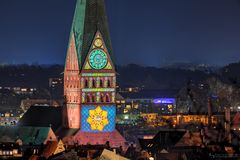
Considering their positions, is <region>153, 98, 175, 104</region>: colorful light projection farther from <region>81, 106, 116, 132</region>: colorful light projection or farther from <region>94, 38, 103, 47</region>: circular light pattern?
<region>94, 38, 103, 47</region>: circular light pattern

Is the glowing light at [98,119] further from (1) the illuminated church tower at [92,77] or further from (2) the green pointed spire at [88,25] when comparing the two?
(2) the green pointed spire at [88,25]

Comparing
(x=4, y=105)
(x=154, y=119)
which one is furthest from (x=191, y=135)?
(x=4, y=105)

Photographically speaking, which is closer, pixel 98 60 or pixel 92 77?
pixel 98 60

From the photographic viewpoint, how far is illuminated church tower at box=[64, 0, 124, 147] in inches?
2771

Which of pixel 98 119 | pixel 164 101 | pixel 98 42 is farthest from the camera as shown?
pixel 164 101

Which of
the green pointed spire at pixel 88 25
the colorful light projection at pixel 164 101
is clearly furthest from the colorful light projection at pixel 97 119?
the colorful light projection at pixel 164 101

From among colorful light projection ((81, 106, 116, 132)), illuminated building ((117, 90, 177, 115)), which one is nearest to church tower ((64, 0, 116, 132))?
colorful light projection ((81, 106, 116, 132))

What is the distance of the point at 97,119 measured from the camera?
2803 inches

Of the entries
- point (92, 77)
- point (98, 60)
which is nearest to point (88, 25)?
point (98, 60)

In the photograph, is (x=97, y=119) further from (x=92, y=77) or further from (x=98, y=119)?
(x=92, y=77)

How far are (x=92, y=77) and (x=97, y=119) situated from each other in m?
2.58

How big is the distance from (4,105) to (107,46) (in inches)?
3634

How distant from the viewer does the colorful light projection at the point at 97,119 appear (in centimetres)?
7094

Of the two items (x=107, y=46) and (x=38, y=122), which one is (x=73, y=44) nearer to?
(x=107, y=46)
